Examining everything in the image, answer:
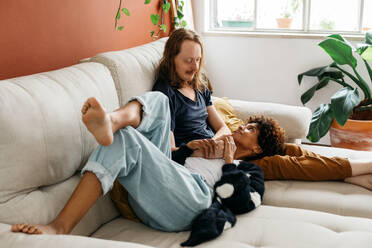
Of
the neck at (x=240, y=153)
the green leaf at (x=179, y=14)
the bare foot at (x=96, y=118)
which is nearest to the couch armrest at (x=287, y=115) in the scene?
the neck at (x=240, y=153)

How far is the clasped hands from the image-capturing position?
6.07 ft

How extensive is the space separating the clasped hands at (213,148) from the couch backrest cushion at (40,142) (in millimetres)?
472

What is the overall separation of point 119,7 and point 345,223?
1.68 meters

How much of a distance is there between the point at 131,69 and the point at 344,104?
157 centimetres

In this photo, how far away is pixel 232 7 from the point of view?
3.83m

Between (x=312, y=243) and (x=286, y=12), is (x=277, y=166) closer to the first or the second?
(x=312, y=243)

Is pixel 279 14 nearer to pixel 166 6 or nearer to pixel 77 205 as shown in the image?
pixel 166 6

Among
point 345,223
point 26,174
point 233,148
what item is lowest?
point 345,223

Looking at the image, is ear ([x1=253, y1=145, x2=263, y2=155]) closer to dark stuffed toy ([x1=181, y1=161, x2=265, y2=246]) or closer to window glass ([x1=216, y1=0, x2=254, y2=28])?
dark stuffed toy ([x1=181, y1=161, x2=265, y2=246])

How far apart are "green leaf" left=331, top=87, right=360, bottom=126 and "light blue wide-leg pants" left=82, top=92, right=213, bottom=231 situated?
1504mm

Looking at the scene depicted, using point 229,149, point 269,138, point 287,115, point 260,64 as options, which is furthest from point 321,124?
point 229,149

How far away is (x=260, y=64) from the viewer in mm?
3623

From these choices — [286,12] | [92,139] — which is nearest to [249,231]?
[92,139]

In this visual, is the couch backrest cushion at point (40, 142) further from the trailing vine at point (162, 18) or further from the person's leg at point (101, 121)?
the trailing vine at point (162, 18)
